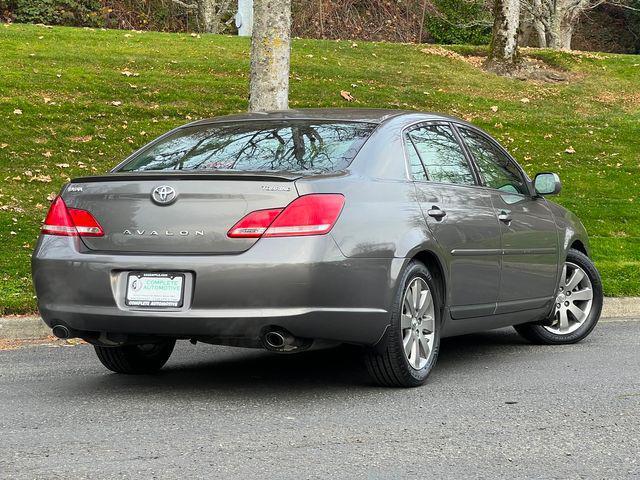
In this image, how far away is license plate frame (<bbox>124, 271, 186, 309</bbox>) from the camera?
5652 millimetres

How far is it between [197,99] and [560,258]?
1238cm

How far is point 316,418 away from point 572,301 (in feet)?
11.6

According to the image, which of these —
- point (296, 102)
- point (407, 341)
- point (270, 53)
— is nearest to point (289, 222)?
point (407, 341)

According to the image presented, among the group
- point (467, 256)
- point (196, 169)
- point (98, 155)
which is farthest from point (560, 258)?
point (98, 155)

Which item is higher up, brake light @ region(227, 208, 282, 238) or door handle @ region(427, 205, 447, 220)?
brake light @ region(227, 208, 282, 238)

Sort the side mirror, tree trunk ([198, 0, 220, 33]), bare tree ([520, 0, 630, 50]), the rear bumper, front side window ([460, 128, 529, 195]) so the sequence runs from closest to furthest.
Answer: the rear bumper, front side window ([460, 128, 529, 195]), the side mirror, tree trunk ([198, 0, 220, 33]), bare tree ([520, 0, 630, 50])

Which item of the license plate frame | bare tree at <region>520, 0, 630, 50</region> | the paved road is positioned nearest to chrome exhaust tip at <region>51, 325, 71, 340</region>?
the paved road

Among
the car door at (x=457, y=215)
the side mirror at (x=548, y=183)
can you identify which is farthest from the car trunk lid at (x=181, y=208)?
the side mirror at (x=548, y=183)

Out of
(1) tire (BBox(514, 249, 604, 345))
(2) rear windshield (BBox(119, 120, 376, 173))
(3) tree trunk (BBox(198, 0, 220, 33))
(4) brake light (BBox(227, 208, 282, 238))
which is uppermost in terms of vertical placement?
(2) rear windshield (BBox(119, 120, 376, 173))

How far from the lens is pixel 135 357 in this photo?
688cm

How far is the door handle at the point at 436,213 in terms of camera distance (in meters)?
6.43

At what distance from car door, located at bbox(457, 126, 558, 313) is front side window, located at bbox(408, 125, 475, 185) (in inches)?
7.3

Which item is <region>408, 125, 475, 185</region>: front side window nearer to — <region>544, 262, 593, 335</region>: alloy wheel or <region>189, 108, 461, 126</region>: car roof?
<region>189, 108, 461, 126</region>: car roof

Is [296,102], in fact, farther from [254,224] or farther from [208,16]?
[208,16]
